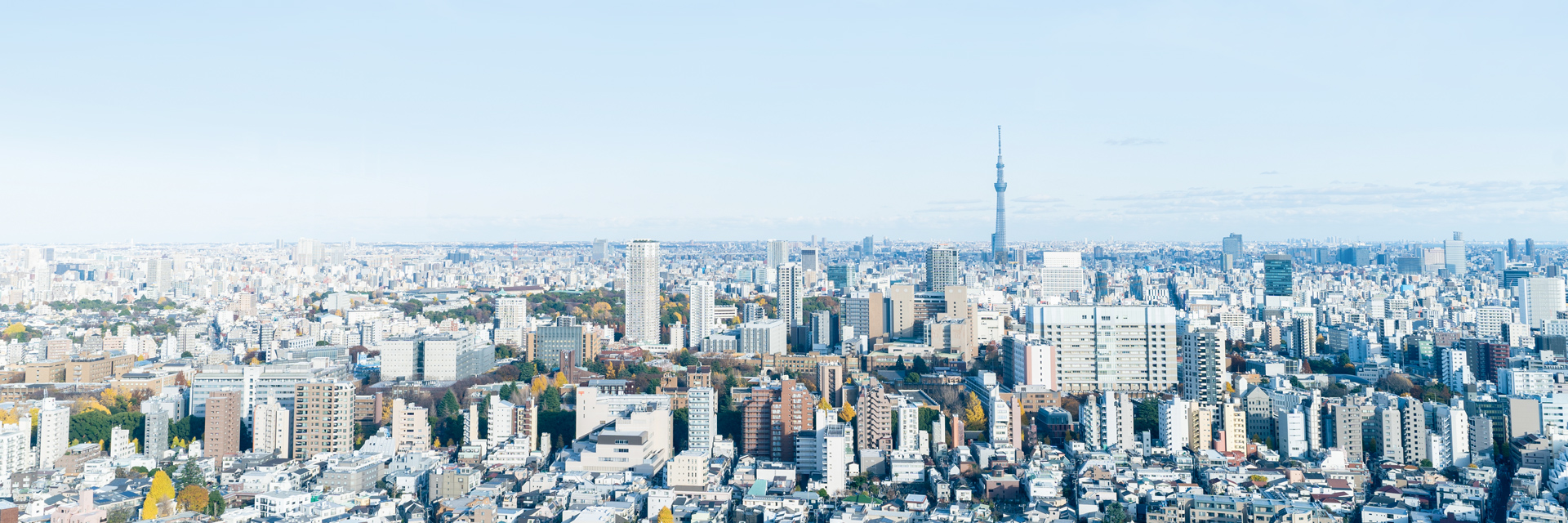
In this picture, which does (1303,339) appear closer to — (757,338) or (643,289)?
(757,338)

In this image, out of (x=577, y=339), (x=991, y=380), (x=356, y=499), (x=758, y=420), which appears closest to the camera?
Result: (x=356, y=499)

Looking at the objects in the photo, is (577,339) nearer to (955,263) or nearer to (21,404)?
(21,404)

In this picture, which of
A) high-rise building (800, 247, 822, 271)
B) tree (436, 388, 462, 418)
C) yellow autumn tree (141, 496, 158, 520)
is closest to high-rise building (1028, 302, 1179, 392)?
tree (436, 388, 462, 418)

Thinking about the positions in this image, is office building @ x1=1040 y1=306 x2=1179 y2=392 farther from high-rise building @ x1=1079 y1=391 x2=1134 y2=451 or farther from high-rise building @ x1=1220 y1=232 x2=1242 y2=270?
high-rise building @ x1=1220 y1=232 x2=1242 y2=270

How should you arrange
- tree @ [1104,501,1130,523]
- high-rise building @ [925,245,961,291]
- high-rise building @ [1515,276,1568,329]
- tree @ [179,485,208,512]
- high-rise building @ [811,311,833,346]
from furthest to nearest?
high-rise building @ [925,245,961,291], high-rise building @ [1515,276,1568,329], high-rise building @ [811,311,833,346], tree @ [179,485,208,512], tree @ [1104,501,1130,523]

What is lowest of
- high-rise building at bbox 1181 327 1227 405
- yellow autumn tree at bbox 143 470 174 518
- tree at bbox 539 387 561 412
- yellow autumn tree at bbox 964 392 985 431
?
yellow autumn tree at bbox 143 470 174 518

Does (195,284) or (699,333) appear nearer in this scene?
(699,333)

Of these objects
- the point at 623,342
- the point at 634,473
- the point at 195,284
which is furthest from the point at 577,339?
the point at 195,284
